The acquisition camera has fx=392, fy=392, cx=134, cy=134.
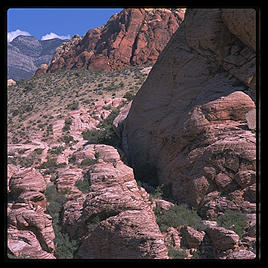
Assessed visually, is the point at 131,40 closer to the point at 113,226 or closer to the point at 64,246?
the point at 64,246

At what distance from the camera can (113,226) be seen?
9.16 meters

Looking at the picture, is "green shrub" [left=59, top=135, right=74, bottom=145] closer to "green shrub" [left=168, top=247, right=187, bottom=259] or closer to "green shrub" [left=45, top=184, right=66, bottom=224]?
"green shrub" [left=45, top=184, right=66, bottom=224]

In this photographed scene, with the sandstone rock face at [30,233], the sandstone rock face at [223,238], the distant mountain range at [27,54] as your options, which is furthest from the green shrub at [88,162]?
the distant mountain range at [27,54]

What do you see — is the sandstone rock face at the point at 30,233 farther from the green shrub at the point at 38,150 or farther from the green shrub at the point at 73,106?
the green shrub at the point at 73,106

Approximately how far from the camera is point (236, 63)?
1207 cm

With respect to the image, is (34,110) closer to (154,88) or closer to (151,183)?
(154,88)

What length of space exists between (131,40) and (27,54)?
296ft

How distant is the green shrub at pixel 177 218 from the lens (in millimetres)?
10055

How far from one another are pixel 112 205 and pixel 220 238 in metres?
2.65

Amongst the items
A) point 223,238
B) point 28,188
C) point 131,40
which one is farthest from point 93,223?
point 131,40

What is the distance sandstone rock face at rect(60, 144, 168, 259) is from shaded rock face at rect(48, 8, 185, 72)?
29.1m

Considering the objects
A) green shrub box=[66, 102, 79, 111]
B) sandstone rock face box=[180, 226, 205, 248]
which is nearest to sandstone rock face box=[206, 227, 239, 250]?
sandstone rock face box=[180, 226, 205, 248]
